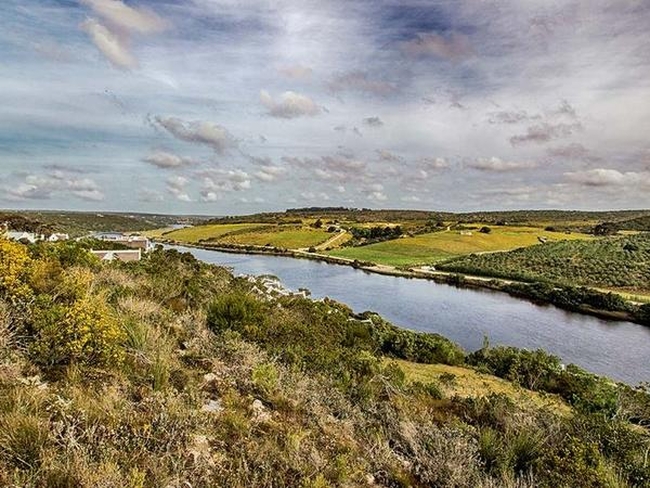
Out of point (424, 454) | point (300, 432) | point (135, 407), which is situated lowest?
point (424, 454)

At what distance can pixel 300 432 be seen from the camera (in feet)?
15.5

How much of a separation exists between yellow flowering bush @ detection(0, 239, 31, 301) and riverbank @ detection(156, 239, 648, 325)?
43.2 metres

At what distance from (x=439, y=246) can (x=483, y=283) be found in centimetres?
2848

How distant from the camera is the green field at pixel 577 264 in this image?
49.4 m

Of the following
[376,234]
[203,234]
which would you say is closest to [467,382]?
[376,234]

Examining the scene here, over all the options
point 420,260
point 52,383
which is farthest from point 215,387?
point 420,260

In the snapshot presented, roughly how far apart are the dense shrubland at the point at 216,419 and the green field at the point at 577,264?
160ft

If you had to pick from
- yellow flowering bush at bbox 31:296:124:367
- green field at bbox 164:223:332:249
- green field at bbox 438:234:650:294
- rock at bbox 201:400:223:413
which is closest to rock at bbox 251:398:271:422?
rock at bbox 201:400:223:413

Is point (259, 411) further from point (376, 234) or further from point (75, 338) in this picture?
point (376, 234)

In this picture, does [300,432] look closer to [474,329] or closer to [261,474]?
[261,474]

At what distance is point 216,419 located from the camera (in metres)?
4.60

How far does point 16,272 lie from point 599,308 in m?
45.4

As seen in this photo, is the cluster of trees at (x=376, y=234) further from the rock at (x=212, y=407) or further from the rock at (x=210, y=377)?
the rock at (x=212, y=407)

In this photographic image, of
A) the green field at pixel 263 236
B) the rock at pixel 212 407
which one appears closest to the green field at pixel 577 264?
the green field at pixel 263 236
